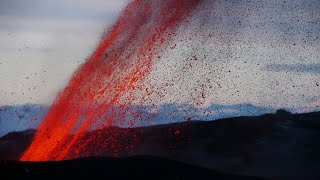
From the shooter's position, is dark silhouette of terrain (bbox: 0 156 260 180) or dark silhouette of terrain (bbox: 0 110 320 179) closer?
dark silhouette of terrain (bbox: 0 156 260 180)

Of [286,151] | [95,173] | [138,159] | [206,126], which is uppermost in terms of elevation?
[95,173]

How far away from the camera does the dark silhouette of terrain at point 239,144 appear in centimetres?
3005

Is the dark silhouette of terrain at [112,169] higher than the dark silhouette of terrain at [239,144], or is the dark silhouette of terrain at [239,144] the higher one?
the dark silhouette of terrain at [112,169]

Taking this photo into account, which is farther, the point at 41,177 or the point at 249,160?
the point at 249,160

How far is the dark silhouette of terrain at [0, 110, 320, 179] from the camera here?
30.1 m

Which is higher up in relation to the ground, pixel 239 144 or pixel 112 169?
pixel 112 169

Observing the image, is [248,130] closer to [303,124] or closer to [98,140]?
[303,124]

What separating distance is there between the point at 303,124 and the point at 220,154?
334 inches

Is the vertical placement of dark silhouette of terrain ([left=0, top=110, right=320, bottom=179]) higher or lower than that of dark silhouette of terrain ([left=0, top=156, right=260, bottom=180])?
lower

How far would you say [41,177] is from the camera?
67.1 ft

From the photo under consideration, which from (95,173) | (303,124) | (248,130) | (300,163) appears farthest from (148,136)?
(95,173)

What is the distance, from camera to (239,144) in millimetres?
38719

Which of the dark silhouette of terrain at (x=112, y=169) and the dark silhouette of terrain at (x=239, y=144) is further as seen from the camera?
the dark silhouette of terrain at (x=239, y=144)

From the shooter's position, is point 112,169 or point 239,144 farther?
point 239,144
